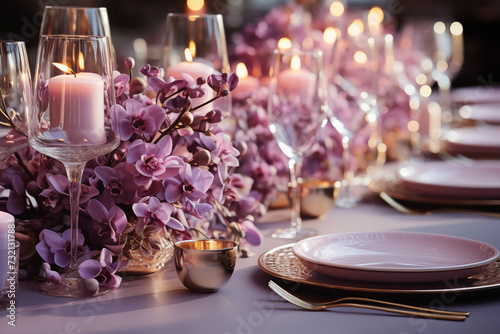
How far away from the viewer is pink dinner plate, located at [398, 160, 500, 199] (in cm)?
162

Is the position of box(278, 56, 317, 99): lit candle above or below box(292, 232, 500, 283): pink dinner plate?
above

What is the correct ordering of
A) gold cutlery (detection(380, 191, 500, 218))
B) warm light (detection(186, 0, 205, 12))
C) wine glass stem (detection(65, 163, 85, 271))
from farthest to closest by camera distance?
warm light (detection(186, 0, 205, 12))
gold cutlery (detection(380, 191, 500, 218))
wine glass stem (detection(65, 163, 85, 271))

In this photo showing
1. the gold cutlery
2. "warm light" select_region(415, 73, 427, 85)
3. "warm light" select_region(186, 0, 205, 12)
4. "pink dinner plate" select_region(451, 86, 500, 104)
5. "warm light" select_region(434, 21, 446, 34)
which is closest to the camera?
the gold cutlery

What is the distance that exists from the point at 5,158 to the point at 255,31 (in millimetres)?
1249

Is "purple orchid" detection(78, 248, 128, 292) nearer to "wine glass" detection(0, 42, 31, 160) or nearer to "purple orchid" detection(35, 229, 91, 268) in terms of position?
"purple orchid" detection(35, 229, 91, 268)

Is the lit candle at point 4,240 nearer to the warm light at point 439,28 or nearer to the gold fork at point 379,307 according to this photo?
the gold fork at point 379,307

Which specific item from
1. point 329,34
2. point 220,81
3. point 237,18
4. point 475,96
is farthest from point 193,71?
point 237,18

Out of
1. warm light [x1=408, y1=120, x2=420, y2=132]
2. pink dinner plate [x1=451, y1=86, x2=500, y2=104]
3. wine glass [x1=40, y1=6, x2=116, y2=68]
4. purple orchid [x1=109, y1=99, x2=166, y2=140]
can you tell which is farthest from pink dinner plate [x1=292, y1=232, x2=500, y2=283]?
pink dinner plate [x1=451, y1=86, x2=500, y2=104]

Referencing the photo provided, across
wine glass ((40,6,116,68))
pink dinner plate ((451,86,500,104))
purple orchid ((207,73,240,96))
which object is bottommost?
pink dinner plate ((451,86,500,104))

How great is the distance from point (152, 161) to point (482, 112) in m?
2.73

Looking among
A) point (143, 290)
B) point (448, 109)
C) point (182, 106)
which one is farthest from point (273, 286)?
point (448, 109)

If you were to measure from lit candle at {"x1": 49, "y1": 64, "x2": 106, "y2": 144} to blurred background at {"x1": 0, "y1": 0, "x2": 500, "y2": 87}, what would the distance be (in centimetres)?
463

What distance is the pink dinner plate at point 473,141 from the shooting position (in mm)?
2408

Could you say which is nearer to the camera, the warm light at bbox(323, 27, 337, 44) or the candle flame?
the candle flame
